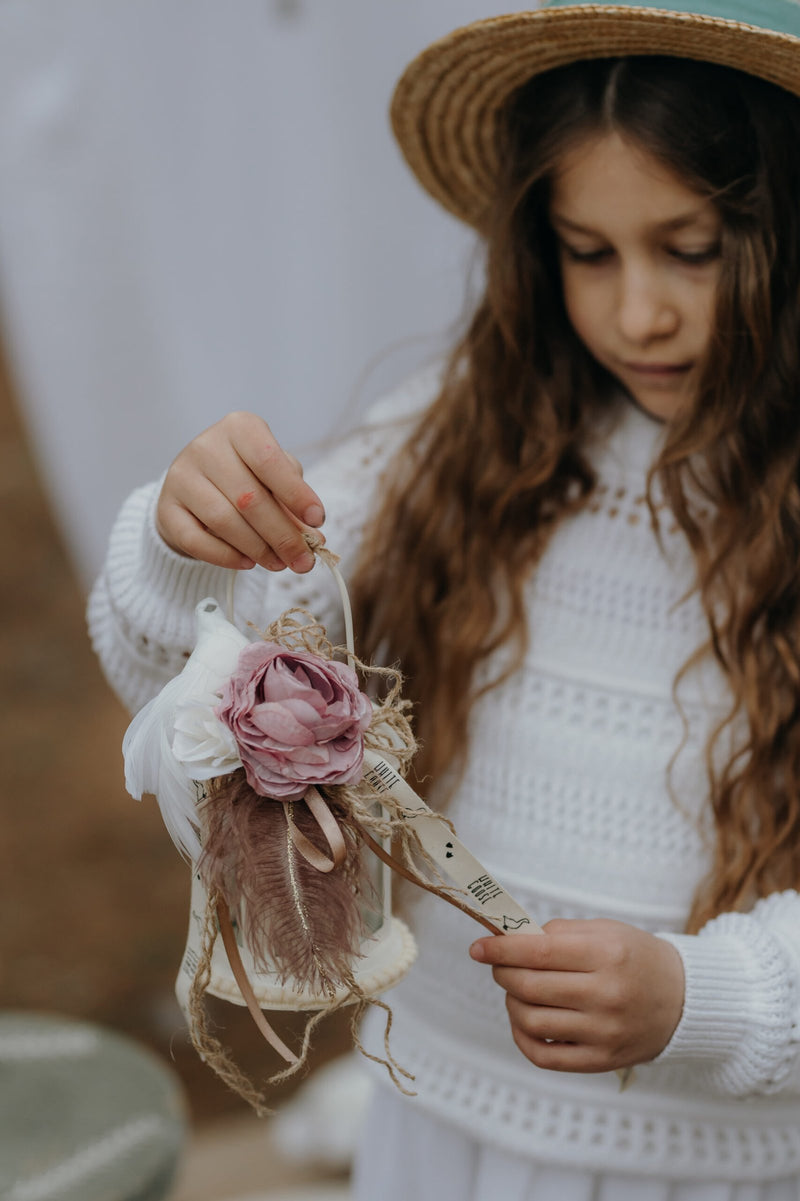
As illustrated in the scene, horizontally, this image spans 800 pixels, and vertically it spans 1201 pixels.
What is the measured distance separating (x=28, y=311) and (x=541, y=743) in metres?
0.92

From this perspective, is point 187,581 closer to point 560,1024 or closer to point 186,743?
point 186,743

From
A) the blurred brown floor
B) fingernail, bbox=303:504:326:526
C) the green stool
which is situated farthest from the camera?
A: the blurred brown floor

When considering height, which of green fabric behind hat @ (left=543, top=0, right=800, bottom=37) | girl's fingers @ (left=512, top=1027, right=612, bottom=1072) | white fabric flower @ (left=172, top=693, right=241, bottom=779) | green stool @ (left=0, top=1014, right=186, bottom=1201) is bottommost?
green stool @ (left=0, top=1014, right=186, bottom=1201)

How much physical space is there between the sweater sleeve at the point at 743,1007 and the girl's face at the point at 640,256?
0.38 metres

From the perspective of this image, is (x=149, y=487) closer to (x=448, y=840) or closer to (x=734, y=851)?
(x=448, y=840)

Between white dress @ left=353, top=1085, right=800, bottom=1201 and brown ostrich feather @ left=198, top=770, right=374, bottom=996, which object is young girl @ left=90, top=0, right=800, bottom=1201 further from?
brown ostrich feather @ left=198, top=770, right=374, bottom=996

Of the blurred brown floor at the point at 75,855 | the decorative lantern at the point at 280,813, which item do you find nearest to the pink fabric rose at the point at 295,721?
the decorative lantern at the point at 280,813

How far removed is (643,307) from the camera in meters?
0.84

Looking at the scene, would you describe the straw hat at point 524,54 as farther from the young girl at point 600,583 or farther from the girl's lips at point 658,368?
the girl's lips at point 658,368

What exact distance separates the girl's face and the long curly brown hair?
11 mm

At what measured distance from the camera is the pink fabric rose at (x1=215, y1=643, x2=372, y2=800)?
23.1 inches

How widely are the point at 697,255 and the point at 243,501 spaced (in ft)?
1.21

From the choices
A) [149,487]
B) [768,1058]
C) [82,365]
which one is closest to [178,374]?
[82,365]

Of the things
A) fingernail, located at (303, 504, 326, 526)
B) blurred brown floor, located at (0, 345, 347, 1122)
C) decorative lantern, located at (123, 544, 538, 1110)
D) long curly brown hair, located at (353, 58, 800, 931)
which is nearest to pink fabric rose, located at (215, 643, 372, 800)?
decorative lantern, located at (123, 544, 538, 1110)
